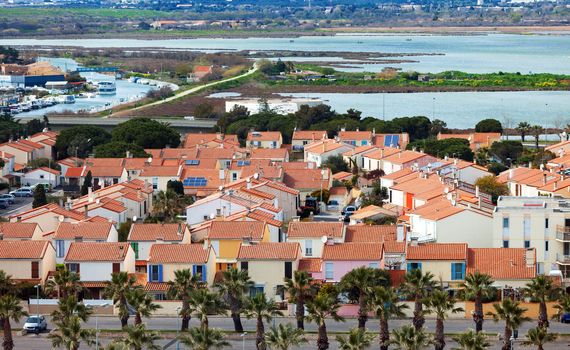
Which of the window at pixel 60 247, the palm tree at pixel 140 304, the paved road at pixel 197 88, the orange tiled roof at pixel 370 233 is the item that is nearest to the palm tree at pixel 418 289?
the palm tree at pixel 140 304

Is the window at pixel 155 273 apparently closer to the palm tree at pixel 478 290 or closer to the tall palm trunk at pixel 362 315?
the tall palm trunk at pixel 362 315

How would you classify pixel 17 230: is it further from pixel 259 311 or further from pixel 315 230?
pixel 259 311

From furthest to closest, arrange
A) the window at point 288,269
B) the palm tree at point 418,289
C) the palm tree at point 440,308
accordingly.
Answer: the window at point 288,269, the palm tree at point 418,289, the palm tree at point 440,308

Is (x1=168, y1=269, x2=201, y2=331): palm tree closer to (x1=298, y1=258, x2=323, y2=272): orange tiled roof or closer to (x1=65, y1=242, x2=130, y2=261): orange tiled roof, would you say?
(x1=298, y1=258, x2=323, y2=272): orange tiled roof

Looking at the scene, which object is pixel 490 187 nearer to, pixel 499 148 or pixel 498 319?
pixel 499 148

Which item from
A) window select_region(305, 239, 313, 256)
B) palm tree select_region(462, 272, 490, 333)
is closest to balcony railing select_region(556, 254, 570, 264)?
palm tree select_region(462, 272, 490, 333)
